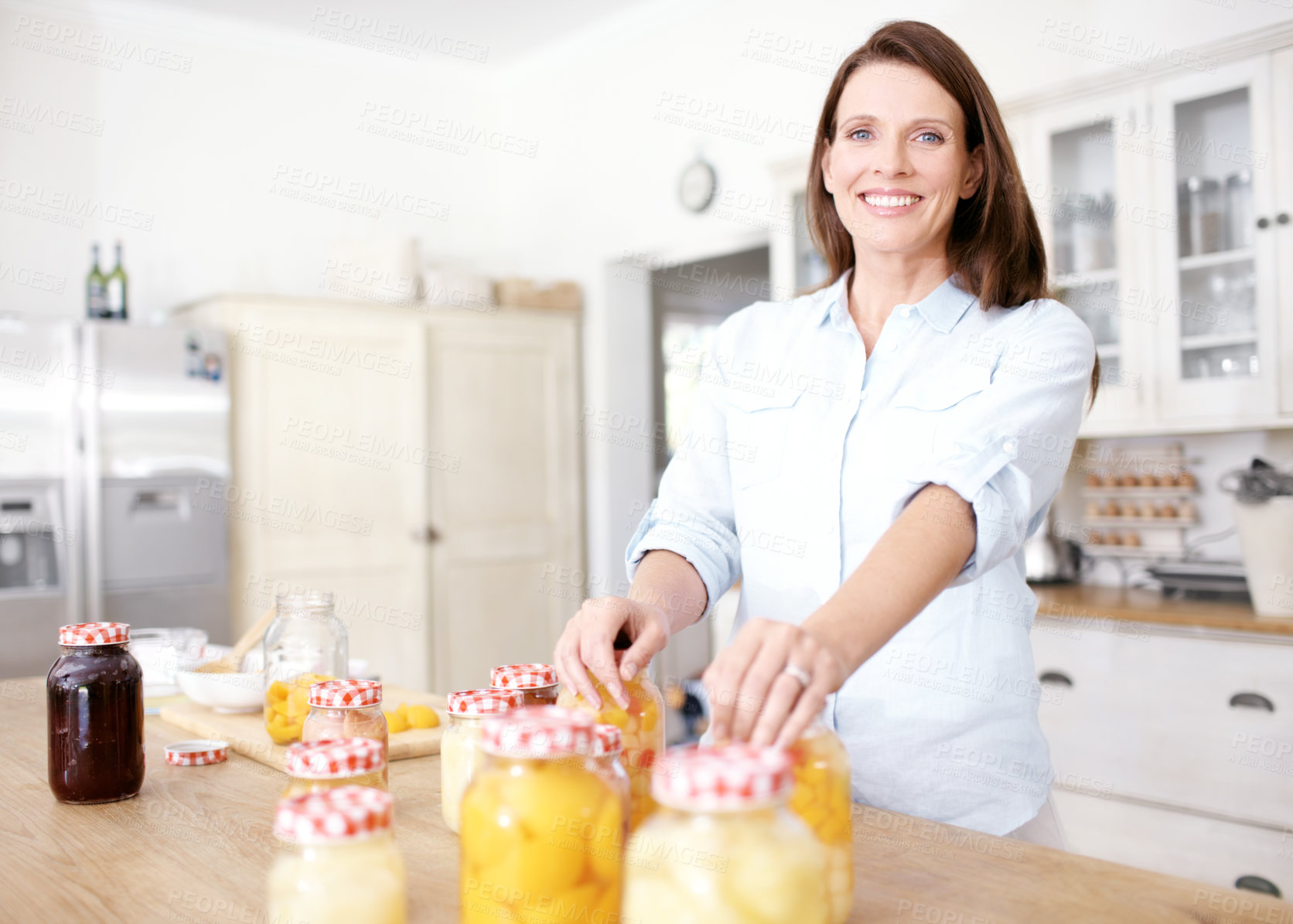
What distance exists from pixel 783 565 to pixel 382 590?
335 centimetres

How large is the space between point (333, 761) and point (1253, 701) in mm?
2435

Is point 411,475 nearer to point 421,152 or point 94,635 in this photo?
point 421,152

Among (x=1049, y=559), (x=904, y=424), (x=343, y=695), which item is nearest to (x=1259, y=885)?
(x=1049, y=559)

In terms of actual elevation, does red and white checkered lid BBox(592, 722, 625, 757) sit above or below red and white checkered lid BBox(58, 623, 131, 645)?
below

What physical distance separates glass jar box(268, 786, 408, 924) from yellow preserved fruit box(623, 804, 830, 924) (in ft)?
0.59

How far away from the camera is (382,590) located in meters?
4.52

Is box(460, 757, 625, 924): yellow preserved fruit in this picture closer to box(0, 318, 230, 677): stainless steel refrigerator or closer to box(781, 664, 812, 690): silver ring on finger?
box(781, 664, 812, 690): silver ring on finger

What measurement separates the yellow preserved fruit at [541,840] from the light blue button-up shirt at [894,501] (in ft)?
1.97

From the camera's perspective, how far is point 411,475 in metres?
4.61

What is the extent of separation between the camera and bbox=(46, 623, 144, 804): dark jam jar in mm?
1183

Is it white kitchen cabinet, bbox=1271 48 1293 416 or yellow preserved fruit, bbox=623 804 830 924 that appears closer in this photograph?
yellow preserved fruit, bbox=623 804 830 924

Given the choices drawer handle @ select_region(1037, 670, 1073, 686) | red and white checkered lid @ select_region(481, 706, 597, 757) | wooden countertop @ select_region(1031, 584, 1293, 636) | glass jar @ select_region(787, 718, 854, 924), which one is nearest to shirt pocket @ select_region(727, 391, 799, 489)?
glass jar @ select_region(787, 718, 854, 924)

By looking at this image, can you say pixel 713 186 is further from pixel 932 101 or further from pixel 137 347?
pixel 932 101

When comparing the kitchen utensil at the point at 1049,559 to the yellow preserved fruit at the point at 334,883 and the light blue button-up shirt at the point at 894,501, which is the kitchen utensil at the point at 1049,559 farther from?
the yellow preserved fruit at the point at 334,883
